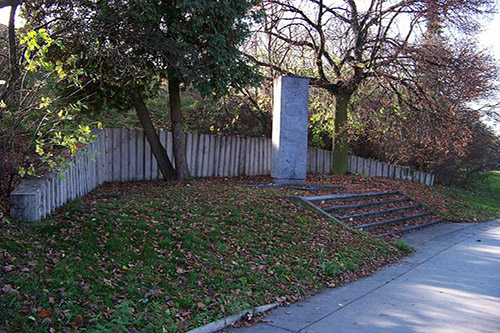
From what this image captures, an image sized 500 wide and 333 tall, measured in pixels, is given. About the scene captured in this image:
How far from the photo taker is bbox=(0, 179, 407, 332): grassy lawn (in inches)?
177

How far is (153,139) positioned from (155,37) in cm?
307

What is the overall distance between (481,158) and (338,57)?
9.15 metres

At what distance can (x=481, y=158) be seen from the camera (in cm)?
2152

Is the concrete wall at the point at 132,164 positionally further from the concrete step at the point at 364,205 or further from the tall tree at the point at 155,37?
the concrete step at the point at 364,205

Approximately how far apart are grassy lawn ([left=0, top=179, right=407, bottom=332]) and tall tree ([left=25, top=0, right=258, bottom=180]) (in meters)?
2.88

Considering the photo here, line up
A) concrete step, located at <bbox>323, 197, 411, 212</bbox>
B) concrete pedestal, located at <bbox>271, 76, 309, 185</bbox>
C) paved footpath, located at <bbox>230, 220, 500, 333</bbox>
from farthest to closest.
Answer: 1. concrete pedestal, located at <bbox>271, 76, 309, 185</bbox>
2. concrete step, located at <bbox>323, 197, 411, 212</bbox>
3. paved footpath, located at <bbox>230, 220, 500, 333</bbox>

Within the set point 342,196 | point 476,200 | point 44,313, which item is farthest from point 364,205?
point 476,200

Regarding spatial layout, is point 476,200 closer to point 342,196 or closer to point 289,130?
point 342,196

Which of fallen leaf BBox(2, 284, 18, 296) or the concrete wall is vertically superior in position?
the concrete wall

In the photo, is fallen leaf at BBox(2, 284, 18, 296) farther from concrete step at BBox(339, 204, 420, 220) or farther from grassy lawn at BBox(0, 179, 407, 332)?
concrete step at BBox(339, 204, 420, 220)

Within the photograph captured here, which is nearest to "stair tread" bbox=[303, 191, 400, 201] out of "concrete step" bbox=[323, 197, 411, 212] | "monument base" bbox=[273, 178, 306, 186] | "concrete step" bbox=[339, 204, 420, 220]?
"concrete step" bbox=[323, 197, 411, 212]

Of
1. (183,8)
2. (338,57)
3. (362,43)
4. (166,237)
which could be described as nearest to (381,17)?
(362,43)

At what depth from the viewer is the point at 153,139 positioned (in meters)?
12.1

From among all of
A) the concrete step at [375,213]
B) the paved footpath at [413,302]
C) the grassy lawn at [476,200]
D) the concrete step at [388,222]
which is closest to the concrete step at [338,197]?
the concrete step at [375,213]
